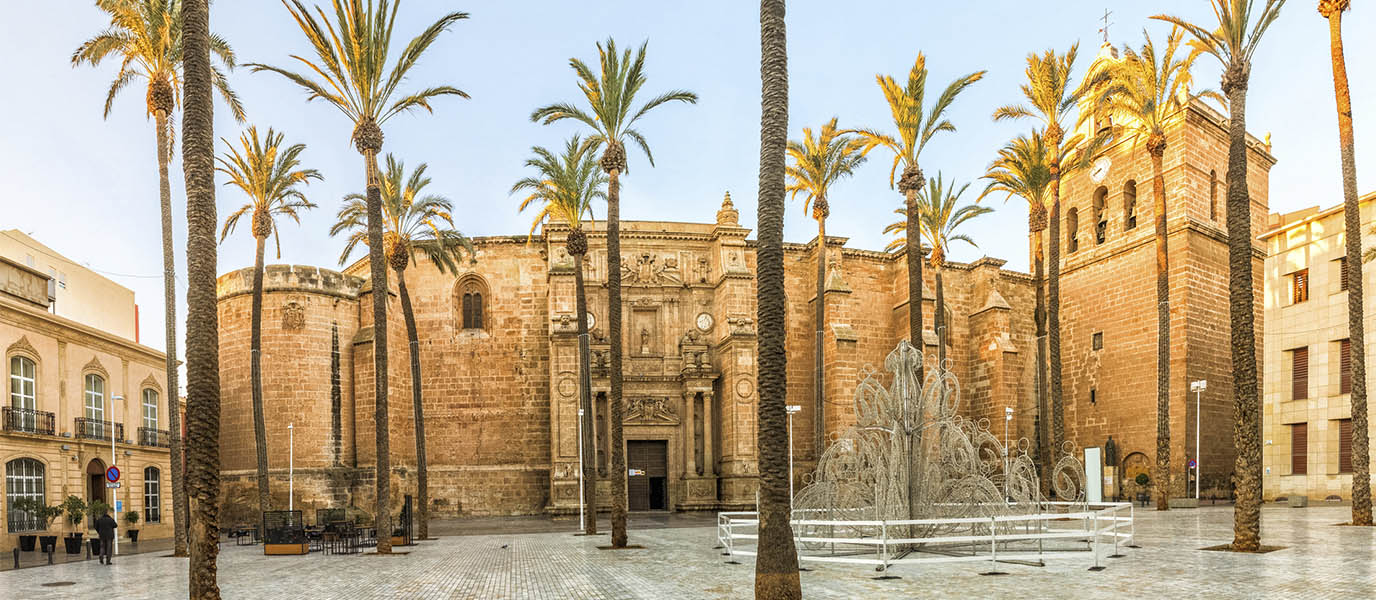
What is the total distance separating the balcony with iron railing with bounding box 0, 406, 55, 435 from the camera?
24203 millimetres

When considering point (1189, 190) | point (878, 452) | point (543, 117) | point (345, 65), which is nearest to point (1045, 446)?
point (1189, 190)

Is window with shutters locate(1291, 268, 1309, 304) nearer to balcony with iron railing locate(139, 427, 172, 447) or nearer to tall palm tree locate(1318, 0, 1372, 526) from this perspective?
tall palm tree locate(1318, 0, 1372, 526)

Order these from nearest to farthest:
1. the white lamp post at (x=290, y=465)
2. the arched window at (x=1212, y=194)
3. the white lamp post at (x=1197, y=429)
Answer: the white lamp post at (x=1197, y=429)
the white lamp post at (x=290, y=465)
the arched window at (x=1212, y=194)

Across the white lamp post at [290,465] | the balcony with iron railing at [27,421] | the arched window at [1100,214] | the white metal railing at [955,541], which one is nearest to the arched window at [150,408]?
the white lamp post at [290,465]

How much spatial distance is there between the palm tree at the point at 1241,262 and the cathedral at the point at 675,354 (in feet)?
57.2

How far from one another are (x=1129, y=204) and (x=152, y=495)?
130ft

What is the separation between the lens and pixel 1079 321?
40250 mm

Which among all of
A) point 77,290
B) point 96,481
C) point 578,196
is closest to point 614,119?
point 578,196

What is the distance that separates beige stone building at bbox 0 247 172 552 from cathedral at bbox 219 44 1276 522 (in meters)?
2.64

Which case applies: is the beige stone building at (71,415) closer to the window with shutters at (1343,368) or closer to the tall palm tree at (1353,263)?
the tall palm tree at (1353,263)

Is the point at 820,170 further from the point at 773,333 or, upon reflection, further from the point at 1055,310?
the point at 773,333

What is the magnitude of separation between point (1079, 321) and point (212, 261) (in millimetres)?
36956

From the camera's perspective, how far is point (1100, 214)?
4075cm

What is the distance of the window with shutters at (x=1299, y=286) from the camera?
105 feet
